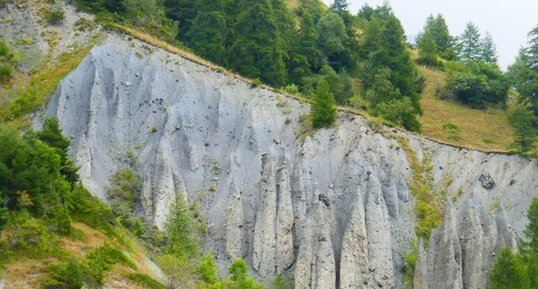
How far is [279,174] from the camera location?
153ft

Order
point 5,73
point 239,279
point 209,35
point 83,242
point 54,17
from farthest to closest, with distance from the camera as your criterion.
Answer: point 209,35
point 54,17
point 5,73
point 239,279
point 83,242

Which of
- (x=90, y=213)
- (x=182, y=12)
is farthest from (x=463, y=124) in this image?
(x=90, y=213)

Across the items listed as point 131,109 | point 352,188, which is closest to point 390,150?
point 352,188

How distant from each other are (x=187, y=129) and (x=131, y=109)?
4646 millimetres

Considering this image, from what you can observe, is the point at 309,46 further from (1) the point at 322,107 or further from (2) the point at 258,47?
(1) the point at 322,107

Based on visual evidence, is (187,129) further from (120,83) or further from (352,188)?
(352,188)

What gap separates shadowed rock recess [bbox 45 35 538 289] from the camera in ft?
142

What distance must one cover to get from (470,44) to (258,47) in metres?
54.8

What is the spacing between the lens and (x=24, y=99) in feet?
160

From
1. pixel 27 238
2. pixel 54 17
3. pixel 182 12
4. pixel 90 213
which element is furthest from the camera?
pixel 182 12

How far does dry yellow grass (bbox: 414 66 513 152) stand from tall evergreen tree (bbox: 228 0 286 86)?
50.2 ft

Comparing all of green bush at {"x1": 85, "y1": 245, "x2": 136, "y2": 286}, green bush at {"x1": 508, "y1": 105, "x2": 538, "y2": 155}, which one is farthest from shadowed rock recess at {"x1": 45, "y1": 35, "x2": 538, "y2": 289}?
green bush at {"x1": 85, "y1": 245, "x2": 136, "y2": 286}

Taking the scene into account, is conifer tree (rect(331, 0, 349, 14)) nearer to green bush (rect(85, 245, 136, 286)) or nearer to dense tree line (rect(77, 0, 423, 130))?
dense tree line (rect(77, 0, 423, 130))

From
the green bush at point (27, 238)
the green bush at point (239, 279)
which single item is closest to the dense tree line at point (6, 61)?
the green bush at point (239, 279)
